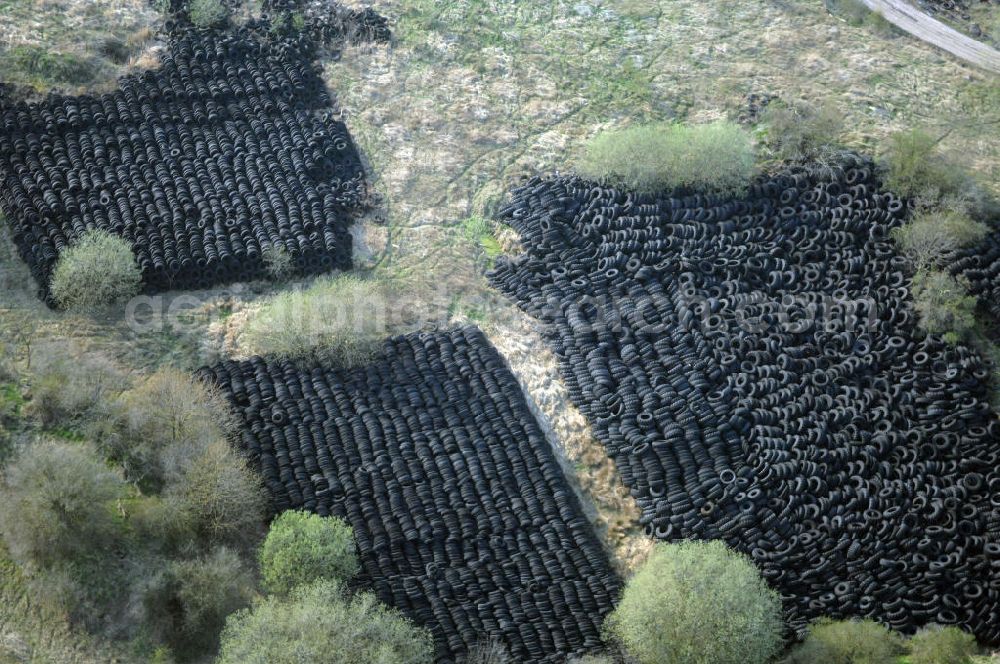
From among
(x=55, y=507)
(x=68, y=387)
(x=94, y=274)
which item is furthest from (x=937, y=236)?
(x=55, y=507)

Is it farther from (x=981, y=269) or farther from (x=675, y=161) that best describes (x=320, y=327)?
(x=981, y=269)

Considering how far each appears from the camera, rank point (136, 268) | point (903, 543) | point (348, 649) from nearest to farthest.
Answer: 1. point (348, 649)
2. point (903, 543)
3. point (136, 268)

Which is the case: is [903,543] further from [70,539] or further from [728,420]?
[70,539]

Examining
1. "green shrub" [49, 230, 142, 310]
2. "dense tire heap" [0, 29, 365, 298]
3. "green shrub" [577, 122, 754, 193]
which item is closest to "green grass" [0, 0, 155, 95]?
"dense tire heap" [0, 29, 365, 298]

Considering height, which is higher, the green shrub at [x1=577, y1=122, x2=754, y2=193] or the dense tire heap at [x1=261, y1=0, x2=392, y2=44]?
the dense tire heap at [x1=261, y1=0, x2=392, y2=44]

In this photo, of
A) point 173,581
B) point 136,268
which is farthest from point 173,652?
point 136,268

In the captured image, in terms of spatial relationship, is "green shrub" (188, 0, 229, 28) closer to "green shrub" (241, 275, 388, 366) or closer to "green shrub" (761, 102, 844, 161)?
"green shrub" (241, 275, 388, 366)
